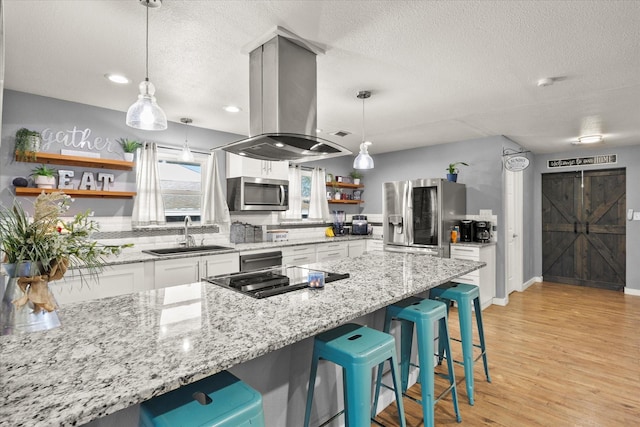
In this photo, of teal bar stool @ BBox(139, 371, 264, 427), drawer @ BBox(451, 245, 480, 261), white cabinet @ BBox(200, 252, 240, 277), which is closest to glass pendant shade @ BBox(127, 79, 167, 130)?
teal bar stool @ BBox(139, 371, 264, 427)

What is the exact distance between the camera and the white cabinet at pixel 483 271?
436cm

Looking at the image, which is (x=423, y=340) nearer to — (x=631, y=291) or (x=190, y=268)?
(x=190, y=268)

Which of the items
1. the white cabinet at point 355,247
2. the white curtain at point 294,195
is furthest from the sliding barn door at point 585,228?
the white curtain at point 294,195

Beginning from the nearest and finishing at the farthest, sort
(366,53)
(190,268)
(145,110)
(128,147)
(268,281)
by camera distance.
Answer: (145,110)
(268,281)
(366,53)
(190,268)
(128,147)

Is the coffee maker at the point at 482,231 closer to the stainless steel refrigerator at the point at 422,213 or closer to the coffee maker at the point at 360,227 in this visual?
the stainless steel refrigerator at the point at 422,213

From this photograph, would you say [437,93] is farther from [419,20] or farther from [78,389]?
[78,389]

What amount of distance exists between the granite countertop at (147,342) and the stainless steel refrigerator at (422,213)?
109 inches

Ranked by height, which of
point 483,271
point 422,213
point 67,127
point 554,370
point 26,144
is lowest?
point 554,370

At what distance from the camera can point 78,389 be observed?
0.84 meters

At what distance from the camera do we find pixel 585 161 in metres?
5.73

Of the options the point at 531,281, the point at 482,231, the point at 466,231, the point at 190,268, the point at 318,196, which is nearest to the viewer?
the point at 190,268

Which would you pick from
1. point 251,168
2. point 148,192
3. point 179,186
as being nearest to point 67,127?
point 148,192

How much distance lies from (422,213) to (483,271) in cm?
110

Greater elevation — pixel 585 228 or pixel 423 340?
pixel 585 228
